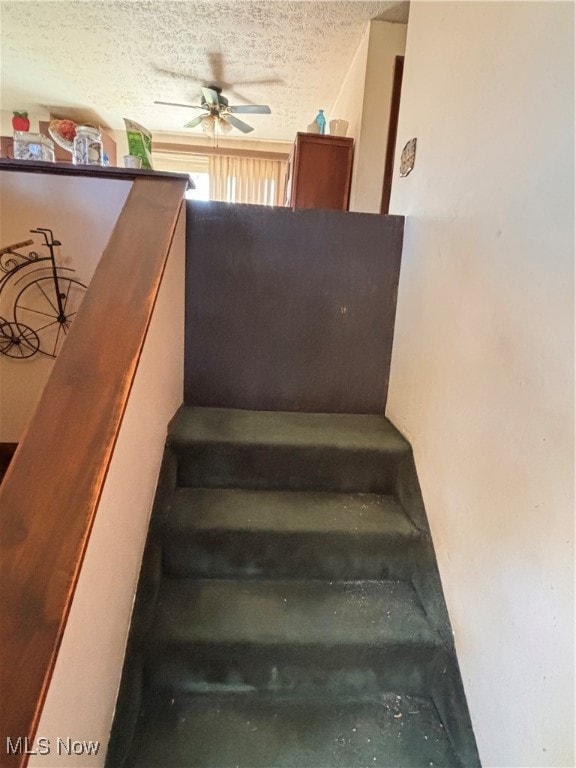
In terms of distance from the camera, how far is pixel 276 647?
1134 mm

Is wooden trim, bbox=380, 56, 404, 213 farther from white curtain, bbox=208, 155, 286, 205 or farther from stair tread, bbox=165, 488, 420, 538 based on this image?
white curtain, bbox=208, 155, 286, 205

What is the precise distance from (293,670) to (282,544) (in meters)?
0.33

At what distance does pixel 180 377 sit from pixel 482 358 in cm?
116

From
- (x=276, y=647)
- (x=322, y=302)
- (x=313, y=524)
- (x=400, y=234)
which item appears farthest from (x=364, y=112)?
(x=276, y=647)

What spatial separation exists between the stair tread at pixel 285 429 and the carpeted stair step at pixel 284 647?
525mm

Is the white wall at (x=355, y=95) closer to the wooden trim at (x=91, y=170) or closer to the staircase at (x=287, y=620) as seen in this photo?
the wooden trim at (x=91, y=170)

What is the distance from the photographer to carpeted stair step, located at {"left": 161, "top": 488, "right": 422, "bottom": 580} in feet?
4.31

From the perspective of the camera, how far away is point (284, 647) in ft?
3.73

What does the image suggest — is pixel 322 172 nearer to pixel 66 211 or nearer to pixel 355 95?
pixel 355 95

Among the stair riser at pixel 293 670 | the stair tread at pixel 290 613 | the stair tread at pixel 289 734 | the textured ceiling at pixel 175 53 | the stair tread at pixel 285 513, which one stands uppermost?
the textured ceiling at pixel 175 53

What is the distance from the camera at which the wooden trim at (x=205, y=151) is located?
5.58 m

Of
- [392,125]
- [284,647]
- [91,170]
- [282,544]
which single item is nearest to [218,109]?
[392,125]

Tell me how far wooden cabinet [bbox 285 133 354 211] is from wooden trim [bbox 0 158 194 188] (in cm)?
193

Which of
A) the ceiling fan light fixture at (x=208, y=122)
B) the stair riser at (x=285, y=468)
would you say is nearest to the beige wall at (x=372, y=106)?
the ceiling fan light fixture at (x=208, y=122)
